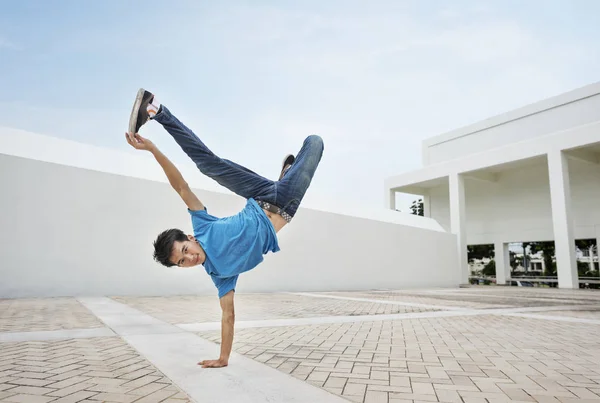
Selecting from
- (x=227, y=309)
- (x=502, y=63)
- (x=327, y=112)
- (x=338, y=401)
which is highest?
(x=502, y=63)

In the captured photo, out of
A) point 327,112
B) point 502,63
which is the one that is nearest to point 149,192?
point 327,112

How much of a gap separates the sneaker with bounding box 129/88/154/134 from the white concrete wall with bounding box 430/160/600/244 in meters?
20.0

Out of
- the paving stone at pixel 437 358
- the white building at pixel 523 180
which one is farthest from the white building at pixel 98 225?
the white building at pixel 523 180

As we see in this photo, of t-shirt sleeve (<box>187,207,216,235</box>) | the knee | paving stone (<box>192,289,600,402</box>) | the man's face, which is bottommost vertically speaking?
paving stone (<box>192,289,600,402</box>)

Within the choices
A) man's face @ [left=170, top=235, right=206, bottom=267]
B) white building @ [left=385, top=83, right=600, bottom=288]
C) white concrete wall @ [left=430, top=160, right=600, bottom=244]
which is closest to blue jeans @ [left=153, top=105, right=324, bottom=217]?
man's face @ [left=170, top=235, right=206, bottom=267]

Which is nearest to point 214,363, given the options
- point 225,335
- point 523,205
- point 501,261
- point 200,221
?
point 225,335

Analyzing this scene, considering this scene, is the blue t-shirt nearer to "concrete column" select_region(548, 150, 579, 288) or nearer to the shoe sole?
the shoe sole

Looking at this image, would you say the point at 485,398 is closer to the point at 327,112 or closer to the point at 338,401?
the point at 338,401

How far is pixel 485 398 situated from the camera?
1776mm

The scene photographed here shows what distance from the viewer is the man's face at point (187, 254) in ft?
6.79

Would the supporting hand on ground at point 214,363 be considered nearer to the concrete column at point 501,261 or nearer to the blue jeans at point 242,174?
the blue jeans at point 242,174

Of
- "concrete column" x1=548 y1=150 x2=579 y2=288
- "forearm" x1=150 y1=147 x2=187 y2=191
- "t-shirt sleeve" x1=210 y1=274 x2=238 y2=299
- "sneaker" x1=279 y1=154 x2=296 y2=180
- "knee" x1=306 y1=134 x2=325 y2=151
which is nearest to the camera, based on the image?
"forearm" x1=150 y1=147 x2=187 y2=191

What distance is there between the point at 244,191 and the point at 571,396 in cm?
218

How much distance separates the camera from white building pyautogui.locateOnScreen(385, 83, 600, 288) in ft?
50.7
